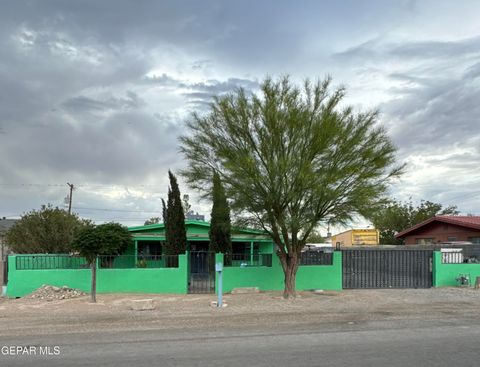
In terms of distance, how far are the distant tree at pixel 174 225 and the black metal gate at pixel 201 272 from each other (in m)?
4.35

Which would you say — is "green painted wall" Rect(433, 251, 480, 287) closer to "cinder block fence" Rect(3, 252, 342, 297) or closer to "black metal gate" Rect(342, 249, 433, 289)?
"black metal gate" Rect(342, 249, 433, 289)

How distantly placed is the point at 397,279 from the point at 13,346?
16.6 m

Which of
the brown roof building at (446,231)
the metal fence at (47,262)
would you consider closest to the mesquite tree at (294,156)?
the metal fence at (47,262)

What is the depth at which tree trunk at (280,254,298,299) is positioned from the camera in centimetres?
1880

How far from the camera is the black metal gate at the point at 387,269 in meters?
22.0

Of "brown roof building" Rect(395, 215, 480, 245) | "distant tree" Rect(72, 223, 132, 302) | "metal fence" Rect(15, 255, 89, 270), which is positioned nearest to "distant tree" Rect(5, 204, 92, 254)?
"metal fence" Rect(15, 255, 89, 270)

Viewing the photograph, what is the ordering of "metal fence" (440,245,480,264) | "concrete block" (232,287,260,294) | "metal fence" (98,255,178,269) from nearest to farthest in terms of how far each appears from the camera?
"concrete block" (232,287,260,294), "metal fence" (98,255,178,269), "metal fence" (440,245,480,264)

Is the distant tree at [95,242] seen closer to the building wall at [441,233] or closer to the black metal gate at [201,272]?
the black metal gate at [201,272]

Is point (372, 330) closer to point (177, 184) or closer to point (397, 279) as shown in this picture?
point (397, 279)

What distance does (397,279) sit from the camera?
2238 cm

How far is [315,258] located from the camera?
2177 centimetres

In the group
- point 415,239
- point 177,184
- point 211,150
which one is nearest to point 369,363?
point 211,150

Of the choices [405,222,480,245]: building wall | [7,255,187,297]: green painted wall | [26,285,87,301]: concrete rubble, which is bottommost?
[26,285,87,301]: concrete rubble

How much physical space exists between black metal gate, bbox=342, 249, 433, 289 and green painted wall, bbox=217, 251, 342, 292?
0.54m
